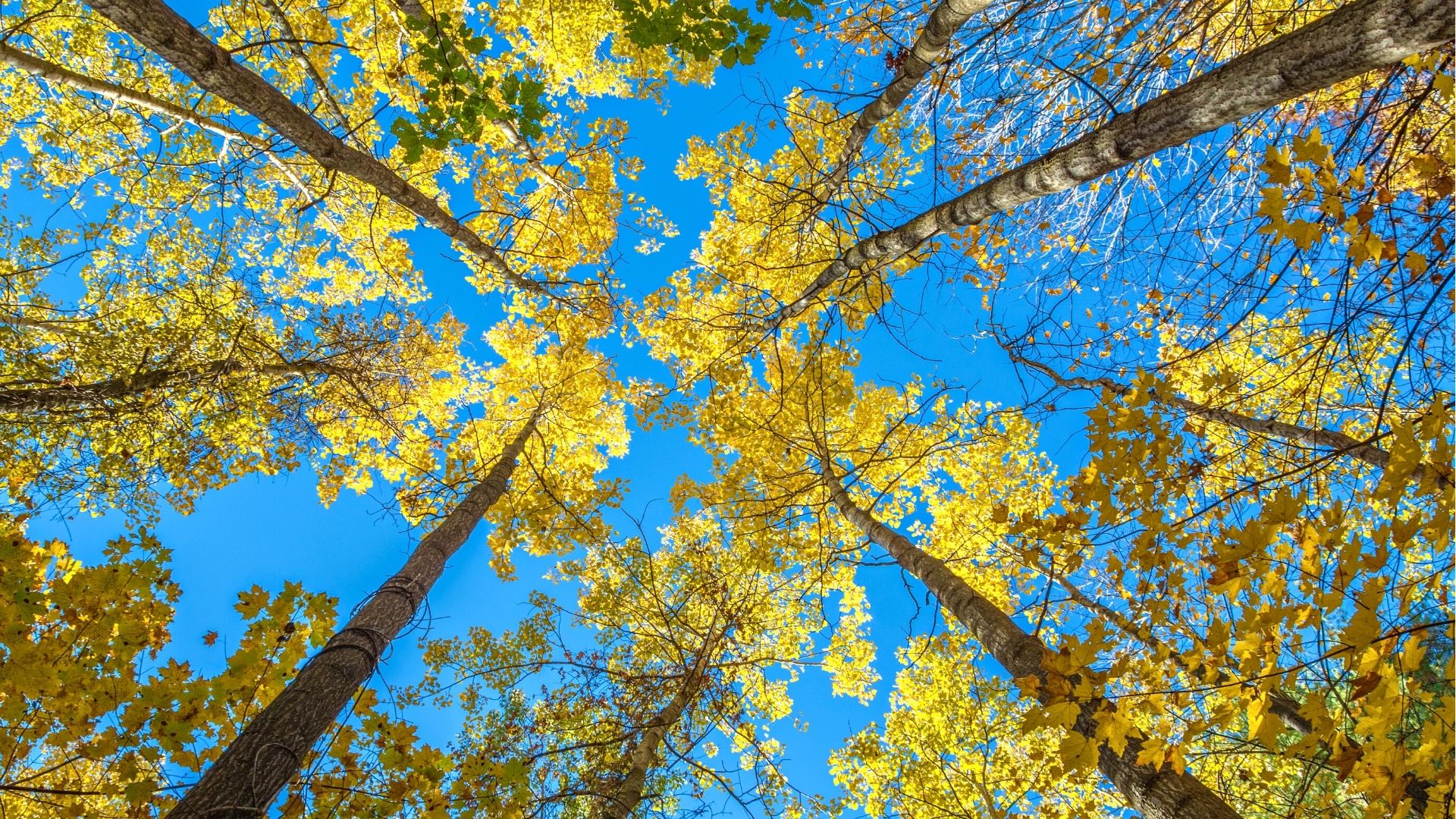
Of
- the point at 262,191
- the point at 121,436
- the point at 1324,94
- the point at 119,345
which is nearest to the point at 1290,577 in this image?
the point at 1324,94

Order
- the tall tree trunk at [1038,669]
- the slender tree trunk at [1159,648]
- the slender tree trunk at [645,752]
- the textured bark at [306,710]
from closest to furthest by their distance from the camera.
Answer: the slender tree trunk at [1159,648] → the tall tree trunk at [1038,669] → the textured bark at [306,710] → the slender tree trunk at [645,752]

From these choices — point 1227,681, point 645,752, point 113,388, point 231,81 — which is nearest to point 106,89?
point 113,388

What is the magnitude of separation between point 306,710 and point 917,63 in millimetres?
4626

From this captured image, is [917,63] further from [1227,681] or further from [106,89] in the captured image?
[106,89]

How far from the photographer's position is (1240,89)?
1.70 meters

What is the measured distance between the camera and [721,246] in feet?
25.5

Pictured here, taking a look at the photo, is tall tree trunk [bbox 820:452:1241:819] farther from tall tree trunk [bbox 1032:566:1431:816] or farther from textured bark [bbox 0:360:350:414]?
textured bark [bbox 0:360:350:414]

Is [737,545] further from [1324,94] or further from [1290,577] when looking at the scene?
[1324,94]

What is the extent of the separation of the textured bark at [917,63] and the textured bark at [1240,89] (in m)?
0.84

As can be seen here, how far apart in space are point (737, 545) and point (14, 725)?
193 inches

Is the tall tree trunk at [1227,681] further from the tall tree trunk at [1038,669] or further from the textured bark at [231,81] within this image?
the textured bark at [231,81]

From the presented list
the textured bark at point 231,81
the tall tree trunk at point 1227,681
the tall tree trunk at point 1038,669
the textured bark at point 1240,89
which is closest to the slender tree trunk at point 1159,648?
the tall tree trunk at point 1227,681

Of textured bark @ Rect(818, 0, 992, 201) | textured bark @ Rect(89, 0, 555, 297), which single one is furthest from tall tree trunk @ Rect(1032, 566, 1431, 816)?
textured bark @ Rect(89, 0, 555, 297)

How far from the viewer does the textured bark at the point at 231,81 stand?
6.28 ft
